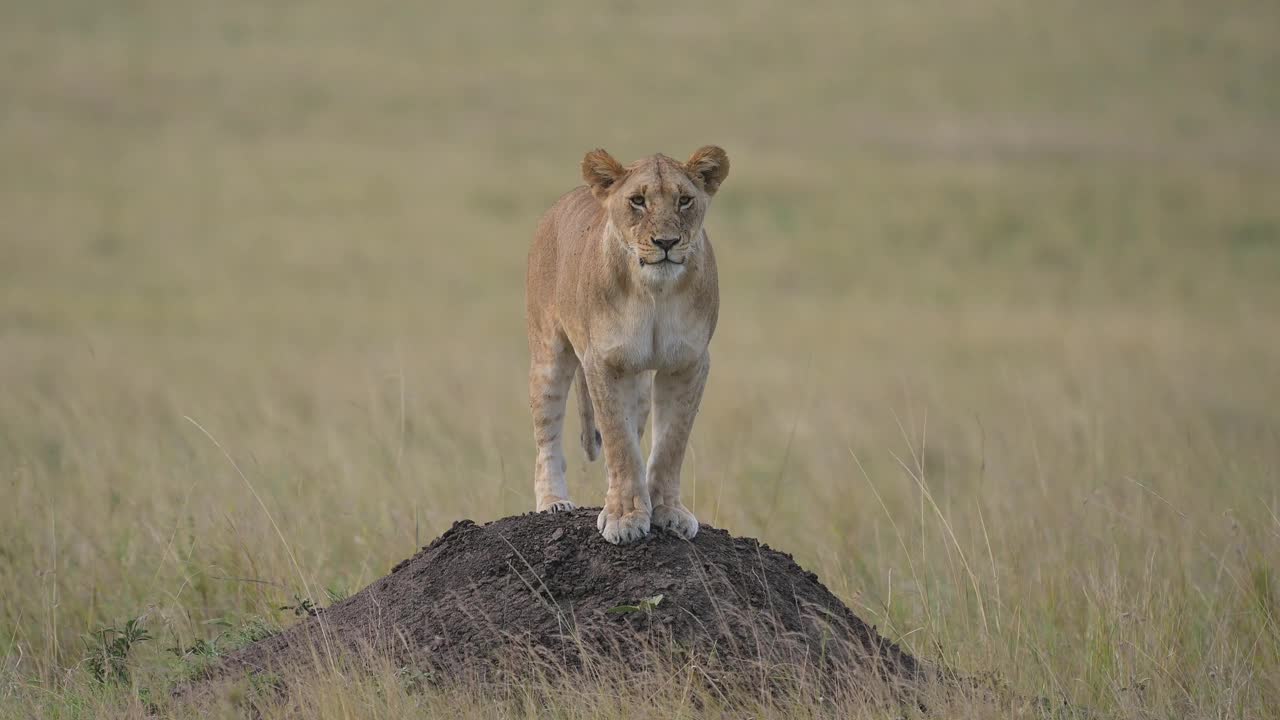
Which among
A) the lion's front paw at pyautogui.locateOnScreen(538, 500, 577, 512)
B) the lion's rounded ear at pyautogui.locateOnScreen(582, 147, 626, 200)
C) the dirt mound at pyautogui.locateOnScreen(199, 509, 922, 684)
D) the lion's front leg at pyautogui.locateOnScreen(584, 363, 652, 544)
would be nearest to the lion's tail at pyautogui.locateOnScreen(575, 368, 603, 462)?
the lion's front paw at pyautogui.locateOnScreen(538, 500, 577, 512)

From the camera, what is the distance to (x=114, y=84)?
44.8 m

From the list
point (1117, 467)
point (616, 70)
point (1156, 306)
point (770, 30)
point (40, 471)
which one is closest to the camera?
point (40, 471)

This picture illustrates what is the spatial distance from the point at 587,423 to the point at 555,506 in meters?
0.52

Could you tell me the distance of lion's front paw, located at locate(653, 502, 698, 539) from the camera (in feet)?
19.9

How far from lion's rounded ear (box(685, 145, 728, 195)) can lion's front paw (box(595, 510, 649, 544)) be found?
138cm

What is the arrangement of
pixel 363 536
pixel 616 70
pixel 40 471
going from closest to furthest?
1. pixel 363 536
2. pixel 40 471
3. pixel 616 70

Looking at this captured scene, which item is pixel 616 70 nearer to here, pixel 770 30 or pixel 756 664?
pixel 770 30

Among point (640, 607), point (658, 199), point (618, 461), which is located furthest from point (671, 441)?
point (658, 199)

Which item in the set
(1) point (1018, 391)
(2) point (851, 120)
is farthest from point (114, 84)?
(1) point (1018, 391)

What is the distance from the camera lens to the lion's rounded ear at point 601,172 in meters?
5.84

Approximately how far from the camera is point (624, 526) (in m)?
5.87

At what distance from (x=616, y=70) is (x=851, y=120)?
865cm

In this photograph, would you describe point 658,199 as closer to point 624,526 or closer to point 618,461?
point 618,461

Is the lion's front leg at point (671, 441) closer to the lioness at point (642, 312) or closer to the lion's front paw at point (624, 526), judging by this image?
the lioness at point (642, 312)
